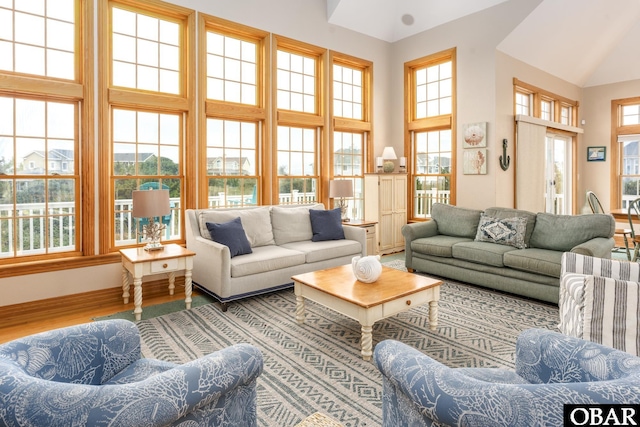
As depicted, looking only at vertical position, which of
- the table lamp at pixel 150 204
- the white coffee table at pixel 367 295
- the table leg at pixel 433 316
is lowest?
the table leg at pixel 433 316

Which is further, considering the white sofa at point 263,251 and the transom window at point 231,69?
the transom window at point 231,69

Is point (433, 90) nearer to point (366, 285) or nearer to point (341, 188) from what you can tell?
point (341, 188)

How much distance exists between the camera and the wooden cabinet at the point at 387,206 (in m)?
6.45

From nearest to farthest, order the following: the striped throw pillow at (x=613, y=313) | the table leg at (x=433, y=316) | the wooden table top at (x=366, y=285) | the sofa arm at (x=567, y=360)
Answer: the sofa arm at (x=567, y=360) → the striped throw pillow at (x=613, y=313) → the wooden table top at (x=366, y=285) → the table leg at (x=433, y=316)

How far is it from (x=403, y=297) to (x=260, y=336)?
122cm

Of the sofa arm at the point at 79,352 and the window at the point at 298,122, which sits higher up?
the window at the point at 298,122

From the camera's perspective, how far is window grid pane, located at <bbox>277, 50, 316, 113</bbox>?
5.76 metres

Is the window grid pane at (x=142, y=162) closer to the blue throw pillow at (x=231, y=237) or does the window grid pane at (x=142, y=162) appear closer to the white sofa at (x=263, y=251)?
the white sofa at (x=263, y=251)

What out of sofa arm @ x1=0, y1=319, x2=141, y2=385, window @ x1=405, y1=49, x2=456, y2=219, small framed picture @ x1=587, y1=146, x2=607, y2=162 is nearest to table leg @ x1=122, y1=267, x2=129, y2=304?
sofa arm @ x1=0, y1=319, x2=141, y2=385

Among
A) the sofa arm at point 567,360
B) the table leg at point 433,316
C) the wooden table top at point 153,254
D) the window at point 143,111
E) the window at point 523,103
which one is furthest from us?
the window at point 523,103

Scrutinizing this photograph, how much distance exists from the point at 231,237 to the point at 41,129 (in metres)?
2.17

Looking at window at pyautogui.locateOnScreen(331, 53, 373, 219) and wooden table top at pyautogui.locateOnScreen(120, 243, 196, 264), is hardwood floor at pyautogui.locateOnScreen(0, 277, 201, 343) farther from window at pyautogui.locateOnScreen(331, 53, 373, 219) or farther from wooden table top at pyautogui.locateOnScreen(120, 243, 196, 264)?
window at pyautogui.locateOnScreen(331, 53, 373, 219)

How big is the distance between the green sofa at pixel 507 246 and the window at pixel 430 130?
1.42 m

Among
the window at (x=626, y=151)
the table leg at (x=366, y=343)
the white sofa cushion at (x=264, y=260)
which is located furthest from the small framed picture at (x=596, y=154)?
the table leg at (x=366, y=343)
